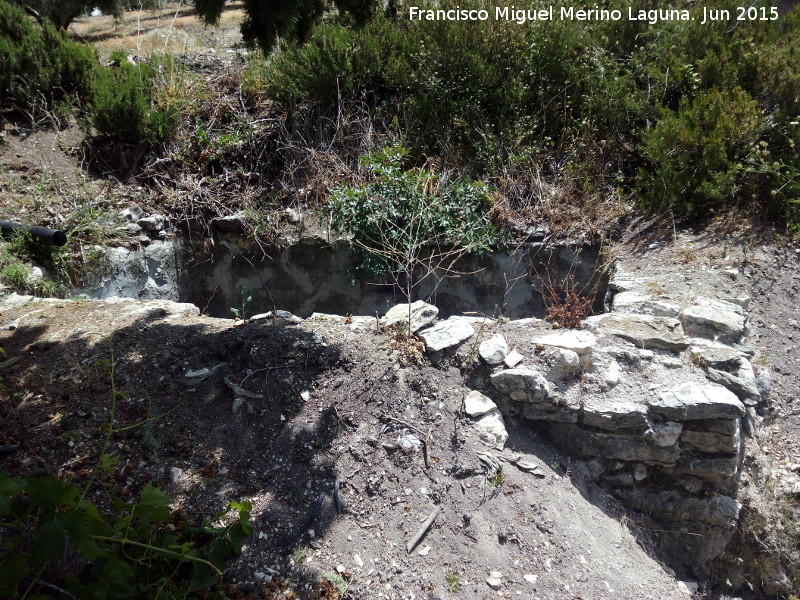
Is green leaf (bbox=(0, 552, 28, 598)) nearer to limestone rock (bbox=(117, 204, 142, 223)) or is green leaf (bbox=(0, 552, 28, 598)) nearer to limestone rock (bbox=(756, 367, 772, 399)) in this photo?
limestone rock (bbox=(756, 367, 772, 399))

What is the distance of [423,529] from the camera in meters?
2.86

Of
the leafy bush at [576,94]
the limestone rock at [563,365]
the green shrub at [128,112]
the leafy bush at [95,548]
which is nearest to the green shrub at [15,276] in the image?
the green shrub at [128,112]

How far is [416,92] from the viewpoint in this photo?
6457 millimetres

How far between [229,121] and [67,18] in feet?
14.3

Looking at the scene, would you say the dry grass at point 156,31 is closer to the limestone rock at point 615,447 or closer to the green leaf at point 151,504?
the limestone rock at point 615,447

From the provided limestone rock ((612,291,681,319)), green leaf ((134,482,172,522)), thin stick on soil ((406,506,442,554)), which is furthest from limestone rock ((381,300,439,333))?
green leaf ((134,482,172,522))

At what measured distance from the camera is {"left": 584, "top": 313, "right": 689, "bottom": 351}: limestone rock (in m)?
3.79

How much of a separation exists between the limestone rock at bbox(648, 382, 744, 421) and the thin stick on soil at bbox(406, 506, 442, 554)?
1.46 m

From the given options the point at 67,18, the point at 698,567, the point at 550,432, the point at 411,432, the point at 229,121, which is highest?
the point at 67,18

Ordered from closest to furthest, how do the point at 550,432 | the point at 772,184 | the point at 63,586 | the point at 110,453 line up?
the point at 63,586, the point at 110,453, the point at 550,432, the point at 772,184

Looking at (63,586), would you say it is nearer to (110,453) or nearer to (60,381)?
(110,453)

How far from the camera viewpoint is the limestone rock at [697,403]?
334 cm

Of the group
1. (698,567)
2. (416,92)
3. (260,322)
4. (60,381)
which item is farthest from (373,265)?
(698,567)

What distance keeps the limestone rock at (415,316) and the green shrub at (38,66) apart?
491 centimetres
